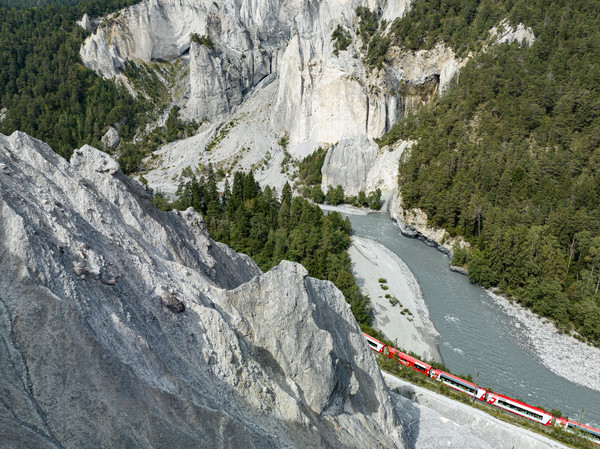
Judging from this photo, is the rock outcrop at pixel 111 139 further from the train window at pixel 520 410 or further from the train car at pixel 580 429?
the train car at pixel 580 429

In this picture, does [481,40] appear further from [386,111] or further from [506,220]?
[506,220]

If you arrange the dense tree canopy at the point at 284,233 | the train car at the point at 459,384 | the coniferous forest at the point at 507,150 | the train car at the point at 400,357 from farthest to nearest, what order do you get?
the coniferous forest at the point at 507,150
the dense tree canopy at the point at 284,233
the train car at the point at 400,357
the train car at the point at 459,384

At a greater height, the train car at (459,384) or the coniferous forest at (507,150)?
the coniferous forest at (507,150)

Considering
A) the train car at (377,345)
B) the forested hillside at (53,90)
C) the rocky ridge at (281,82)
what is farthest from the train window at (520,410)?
the forested hillside at (53,90)

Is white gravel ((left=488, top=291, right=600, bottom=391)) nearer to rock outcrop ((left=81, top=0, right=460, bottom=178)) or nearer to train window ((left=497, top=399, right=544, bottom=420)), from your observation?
train window ((left=497, top=399, right=544, bottom=420))

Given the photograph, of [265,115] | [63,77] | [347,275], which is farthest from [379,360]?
[63,77]

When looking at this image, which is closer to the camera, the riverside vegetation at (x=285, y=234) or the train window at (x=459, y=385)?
the train window at (x=459, y=385)
